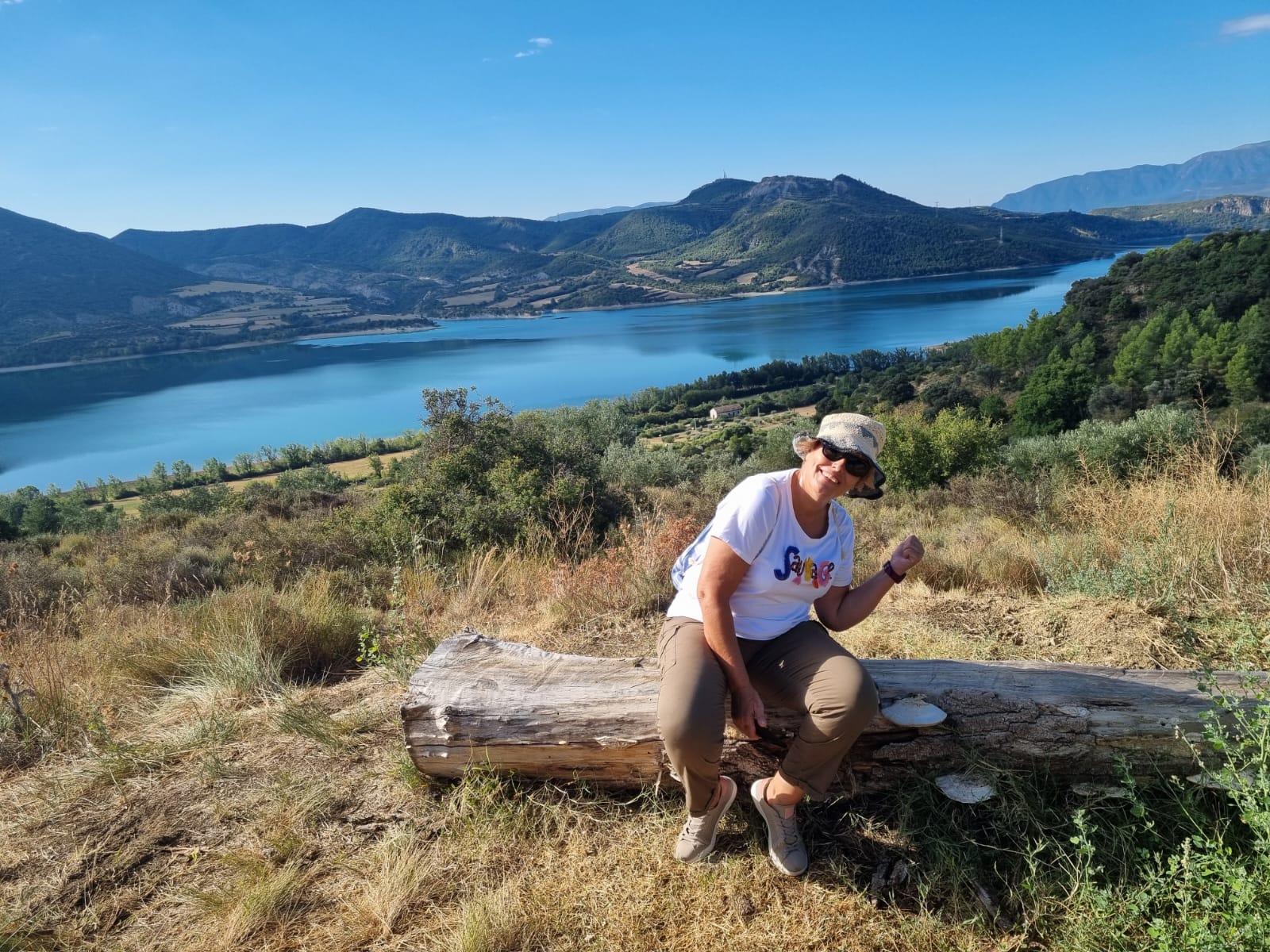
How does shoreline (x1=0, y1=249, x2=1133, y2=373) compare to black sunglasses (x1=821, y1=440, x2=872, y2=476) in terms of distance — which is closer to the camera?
black sunglasses (x1=821, y1=440, x2=872, y2=476)

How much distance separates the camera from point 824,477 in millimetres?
2062

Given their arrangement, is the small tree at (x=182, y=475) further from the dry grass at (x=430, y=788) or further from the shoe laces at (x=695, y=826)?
the shoe laces at (x=695, y=826)

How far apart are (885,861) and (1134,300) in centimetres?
5408

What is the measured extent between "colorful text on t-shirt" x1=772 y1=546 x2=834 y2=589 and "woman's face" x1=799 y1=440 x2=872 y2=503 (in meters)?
0.19

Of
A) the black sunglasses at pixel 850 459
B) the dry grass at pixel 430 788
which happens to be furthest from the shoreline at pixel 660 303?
the black sunglasses at pixel 850 459

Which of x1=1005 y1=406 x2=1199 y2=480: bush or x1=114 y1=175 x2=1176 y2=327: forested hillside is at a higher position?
x1=114 y1=175 x2=1176 y2=327: forested hillside

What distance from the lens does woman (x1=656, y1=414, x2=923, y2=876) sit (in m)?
1.92

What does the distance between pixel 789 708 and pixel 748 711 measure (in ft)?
0.58

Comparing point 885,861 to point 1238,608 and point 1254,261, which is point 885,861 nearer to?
point 1238,608

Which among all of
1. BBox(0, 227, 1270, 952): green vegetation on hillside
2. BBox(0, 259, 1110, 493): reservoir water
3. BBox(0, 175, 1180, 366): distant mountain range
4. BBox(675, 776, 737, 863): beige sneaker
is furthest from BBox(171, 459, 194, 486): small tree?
BBox(0, 175, 1180, 366): distant mountain range

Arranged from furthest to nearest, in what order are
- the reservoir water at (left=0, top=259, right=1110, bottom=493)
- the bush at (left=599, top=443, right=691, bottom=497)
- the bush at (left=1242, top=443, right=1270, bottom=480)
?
the reservoir water at (left=0, top=259, right=1110, bottom=493) < the bush at (left=599, top=443, right=691, bottom=497) < the bush at (left=1242, top=443, right=1270, bottom=480)

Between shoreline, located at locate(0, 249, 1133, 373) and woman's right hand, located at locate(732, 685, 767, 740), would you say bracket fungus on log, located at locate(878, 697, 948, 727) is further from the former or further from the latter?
shoreline, located at locate(0, 249, 1133, 373)

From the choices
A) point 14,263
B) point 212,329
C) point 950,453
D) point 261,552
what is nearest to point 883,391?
point 950,453

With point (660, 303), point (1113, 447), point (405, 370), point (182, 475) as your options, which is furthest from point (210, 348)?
point (1113, 447)
